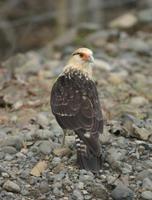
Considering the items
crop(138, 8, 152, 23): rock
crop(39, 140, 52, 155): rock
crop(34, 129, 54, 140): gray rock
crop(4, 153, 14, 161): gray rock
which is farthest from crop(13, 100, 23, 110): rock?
crop(138, 8, 152, 23): rock

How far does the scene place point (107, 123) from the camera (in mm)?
10398

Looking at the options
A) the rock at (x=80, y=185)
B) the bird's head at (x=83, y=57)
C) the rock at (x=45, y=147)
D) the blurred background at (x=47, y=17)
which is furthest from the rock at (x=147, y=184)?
the blurred background at (x=47, y=17)

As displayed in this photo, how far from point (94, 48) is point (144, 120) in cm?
485

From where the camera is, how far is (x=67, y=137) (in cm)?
966

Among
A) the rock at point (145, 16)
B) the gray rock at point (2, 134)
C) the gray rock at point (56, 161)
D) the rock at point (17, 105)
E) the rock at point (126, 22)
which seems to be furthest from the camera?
the rock at point (145, 16)

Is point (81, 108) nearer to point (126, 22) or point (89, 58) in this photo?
point (89, 58)

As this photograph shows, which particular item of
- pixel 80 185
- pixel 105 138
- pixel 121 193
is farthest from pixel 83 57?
pixel 121 193

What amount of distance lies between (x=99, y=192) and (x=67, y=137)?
146cm

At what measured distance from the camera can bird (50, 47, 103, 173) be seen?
28.3 ft

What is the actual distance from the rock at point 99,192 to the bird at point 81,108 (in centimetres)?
26

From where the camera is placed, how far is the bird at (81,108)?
8.64 meters

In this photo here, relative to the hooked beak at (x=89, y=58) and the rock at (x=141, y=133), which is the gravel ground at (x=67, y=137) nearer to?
the rock at (x=141, y=133)

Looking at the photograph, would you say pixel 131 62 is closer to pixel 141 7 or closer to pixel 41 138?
pixel 41 138

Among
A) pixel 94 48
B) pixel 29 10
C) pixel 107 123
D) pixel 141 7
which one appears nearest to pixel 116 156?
pixel 107 123
